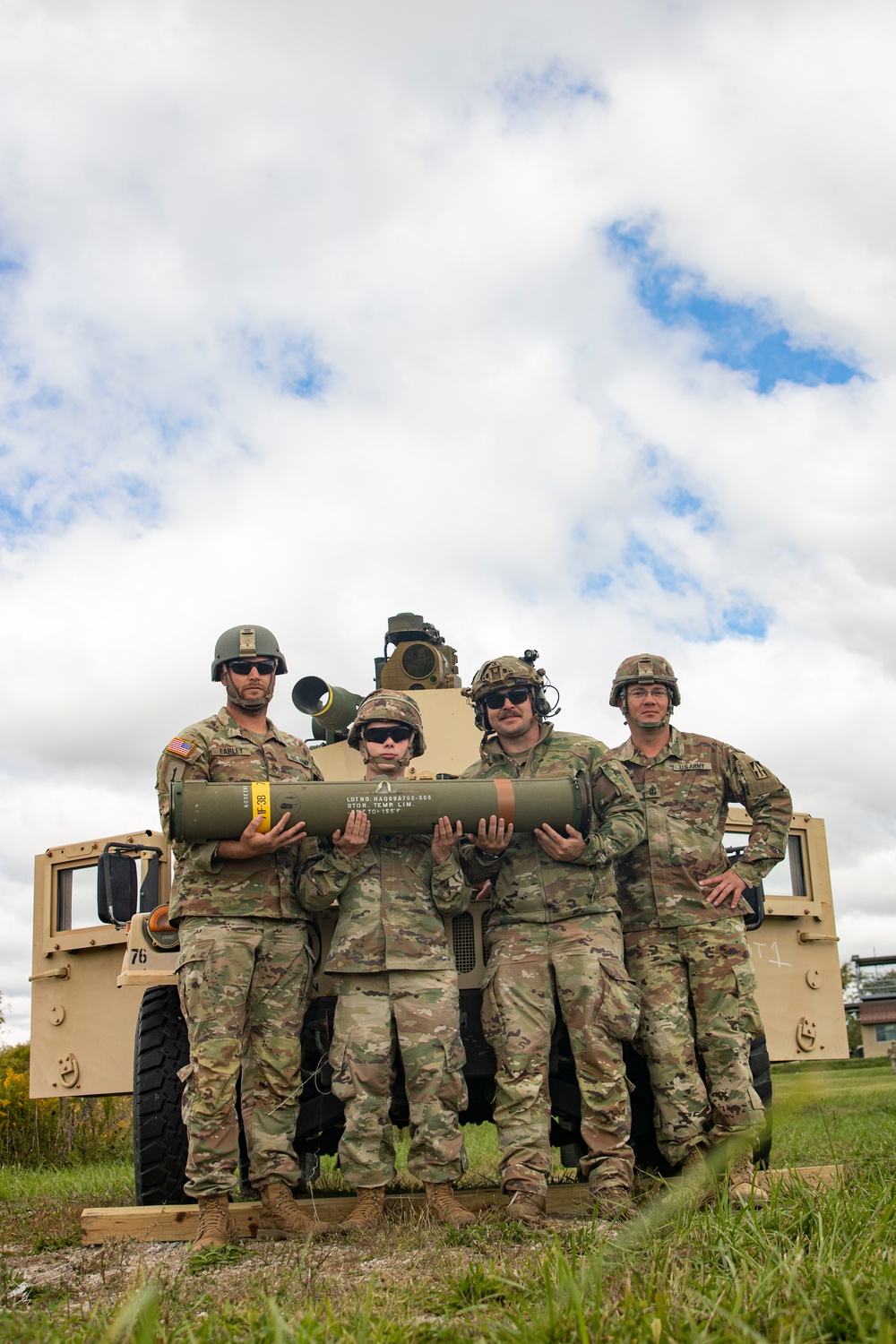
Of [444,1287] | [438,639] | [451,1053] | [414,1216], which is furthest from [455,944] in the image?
[438,639]

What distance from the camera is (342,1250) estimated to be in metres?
3.42

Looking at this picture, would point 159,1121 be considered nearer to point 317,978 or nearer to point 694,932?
point 317,978

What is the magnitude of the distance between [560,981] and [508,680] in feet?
3.81

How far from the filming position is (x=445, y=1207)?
3854 millimetres

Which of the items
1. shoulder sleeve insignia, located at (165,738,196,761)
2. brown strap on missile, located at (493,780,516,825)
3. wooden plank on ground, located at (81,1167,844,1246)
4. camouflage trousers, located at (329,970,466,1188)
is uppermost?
shoulder sleeve insignia, located at (165,738,196,761)

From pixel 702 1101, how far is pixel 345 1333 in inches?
93.4

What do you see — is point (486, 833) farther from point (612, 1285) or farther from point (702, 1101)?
point (612, 1285)

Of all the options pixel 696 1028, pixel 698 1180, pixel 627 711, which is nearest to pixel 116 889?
pixel 627 711

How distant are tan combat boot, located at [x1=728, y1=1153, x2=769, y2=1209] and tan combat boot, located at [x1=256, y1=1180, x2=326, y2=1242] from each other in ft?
4.34

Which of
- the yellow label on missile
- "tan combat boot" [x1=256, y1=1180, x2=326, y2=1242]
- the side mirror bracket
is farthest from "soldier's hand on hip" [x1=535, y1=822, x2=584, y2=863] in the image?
the side mirror bracket

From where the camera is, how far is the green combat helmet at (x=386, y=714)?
4.50m

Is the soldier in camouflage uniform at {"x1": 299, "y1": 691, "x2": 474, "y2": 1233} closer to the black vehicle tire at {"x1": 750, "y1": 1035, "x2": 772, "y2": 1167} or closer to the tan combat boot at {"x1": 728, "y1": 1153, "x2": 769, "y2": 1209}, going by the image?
the tan combat boot at {"x1": 728, "y1": 1153, "x2": 769, "y2": 1209}

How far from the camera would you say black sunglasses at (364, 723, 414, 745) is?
4520mm

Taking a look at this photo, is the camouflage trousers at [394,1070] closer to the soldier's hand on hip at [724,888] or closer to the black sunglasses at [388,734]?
the black sunglasses at [388,734]
